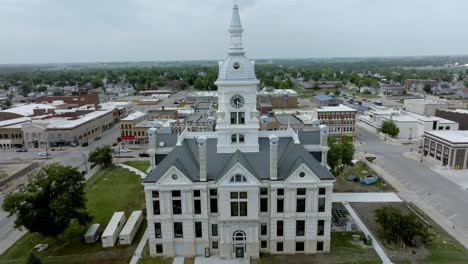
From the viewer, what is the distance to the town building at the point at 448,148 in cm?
7562

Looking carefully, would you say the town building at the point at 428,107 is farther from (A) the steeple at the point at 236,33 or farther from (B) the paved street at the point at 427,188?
(A) the steeple at the point at 236,33

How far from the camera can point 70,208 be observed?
144 feet

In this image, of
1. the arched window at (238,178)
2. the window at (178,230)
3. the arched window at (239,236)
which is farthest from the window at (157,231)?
the arched window at (238,178)

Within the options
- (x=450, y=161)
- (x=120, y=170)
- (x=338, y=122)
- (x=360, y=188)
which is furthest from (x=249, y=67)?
(x=338, y=122)

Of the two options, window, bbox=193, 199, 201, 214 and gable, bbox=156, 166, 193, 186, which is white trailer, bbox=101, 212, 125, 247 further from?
window, bbox=193, 199, 201, 214

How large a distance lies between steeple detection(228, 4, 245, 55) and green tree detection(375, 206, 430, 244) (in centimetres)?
2913

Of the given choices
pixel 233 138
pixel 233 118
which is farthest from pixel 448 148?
pixel 233 118

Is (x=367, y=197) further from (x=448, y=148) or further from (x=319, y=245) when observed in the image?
(x=448, y=148)

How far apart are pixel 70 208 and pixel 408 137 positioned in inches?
3981

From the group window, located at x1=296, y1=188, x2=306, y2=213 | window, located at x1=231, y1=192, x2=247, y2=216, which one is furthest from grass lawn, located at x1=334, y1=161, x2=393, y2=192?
window, located at x1=231, y1=192, x2=247, y2=216

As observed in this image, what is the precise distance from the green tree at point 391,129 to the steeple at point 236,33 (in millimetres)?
77794

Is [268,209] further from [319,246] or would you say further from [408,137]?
[408,137]

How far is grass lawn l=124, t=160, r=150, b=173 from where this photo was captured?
7941 cm

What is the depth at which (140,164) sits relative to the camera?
82.8 m
